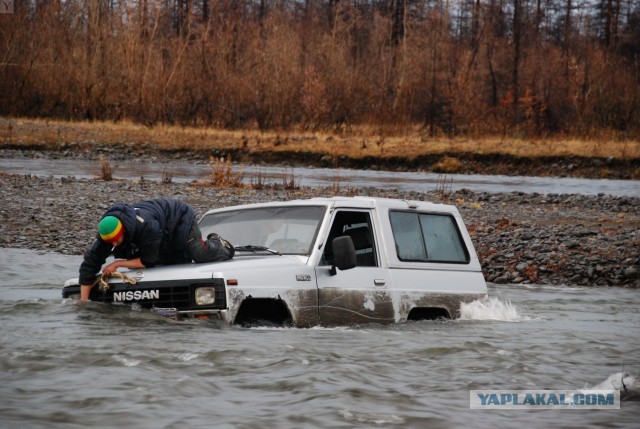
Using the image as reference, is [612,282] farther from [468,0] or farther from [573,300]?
[468,0]

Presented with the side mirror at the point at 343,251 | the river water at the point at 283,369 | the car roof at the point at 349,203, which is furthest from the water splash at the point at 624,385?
the car roof at the point at 349,203

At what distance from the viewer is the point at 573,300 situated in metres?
13.9

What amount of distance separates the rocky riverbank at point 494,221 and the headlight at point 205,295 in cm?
794

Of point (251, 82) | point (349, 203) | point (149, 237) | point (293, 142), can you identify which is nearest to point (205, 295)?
point (149, 237)

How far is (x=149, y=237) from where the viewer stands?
8.69 m

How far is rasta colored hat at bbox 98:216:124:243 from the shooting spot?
27.9 feet

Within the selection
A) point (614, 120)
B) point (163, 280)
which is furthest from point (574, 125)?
point (163, 280)

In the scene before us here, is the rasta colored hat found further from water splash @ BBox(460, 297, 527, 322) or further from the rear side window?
water splash @ BBox(460, 297, 527, 322)

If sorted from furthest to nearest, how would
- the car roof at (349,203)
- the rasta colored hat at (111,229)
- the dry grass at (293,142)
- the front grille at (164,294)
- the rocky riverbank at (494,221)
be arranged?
the dry grass at (293,142)
the rocky riverbank at (494,221)
the car roof at (349,203)
the rasta colored hat at (111,229)
the front grille at (164,294)

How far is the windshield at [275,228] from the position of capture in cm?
941

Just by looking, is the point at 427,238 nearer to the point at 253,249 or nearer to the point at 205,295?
the point at 253,249

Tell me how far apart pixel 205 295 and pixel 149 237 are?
0.75 metres

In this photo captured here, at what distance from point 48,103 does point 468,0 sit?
34.3 m

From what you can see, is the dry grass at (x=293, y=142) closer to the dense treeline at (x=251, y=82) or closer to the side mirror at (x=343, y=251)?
the dense treeline at (x=251, y=82)
